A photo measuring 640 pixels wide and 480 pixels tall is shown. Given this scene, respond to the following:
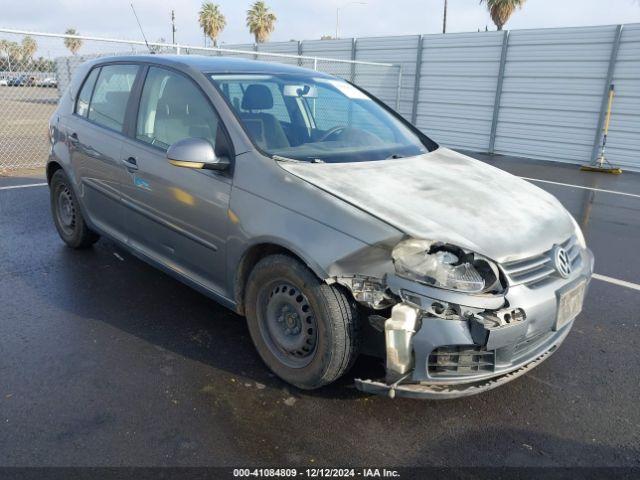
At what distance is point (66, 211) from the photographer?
196 inches

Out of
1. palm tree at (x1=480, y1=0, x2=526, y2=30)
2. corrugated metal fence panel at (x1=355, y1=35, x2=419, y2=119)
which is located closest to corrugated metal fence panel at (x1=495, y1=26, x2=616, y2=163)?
corrugated metal fence panel at (x1=355, y1=35, x2=419, y2=119)

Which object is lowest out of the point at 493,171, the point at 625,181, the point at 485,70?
the point at 625,181

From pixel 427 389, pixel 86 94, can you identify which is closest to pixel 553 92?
pixel 86 94

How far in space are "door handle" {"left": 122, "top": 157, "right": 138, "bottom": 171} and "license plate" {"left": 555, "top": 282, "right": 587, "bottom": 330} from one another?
9.14ft

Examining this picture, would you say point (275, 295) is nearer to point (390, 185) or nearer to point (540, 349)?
point (390, 185)

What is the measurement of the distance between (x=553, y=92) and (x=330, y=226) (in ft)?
41.3

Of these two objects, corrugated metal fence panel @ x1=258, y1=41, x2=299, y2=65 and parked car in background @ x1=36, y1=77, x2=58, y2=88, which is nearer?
parked car in background @ x1=36, y1=77, x2=58, y2=88

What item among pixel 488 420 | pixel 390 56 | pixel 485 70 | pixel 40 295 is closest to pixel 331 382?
pixel 488 420

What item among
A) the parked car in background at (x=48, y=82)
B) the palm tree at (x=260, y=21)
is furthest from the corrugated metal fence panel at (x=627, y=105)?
the palm tree at (x=260, y=21)

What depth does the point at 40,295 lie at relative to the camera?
4016 millimetres

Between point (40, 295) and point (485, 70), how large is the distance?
13218 mm

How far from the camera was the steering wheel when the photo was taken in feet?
11.4

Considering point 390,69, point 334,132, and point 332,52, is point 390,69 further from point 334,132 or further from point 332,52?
point 334,132

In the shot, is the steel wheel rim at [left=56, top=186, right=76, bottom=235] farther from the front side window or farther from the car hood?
the car hood
